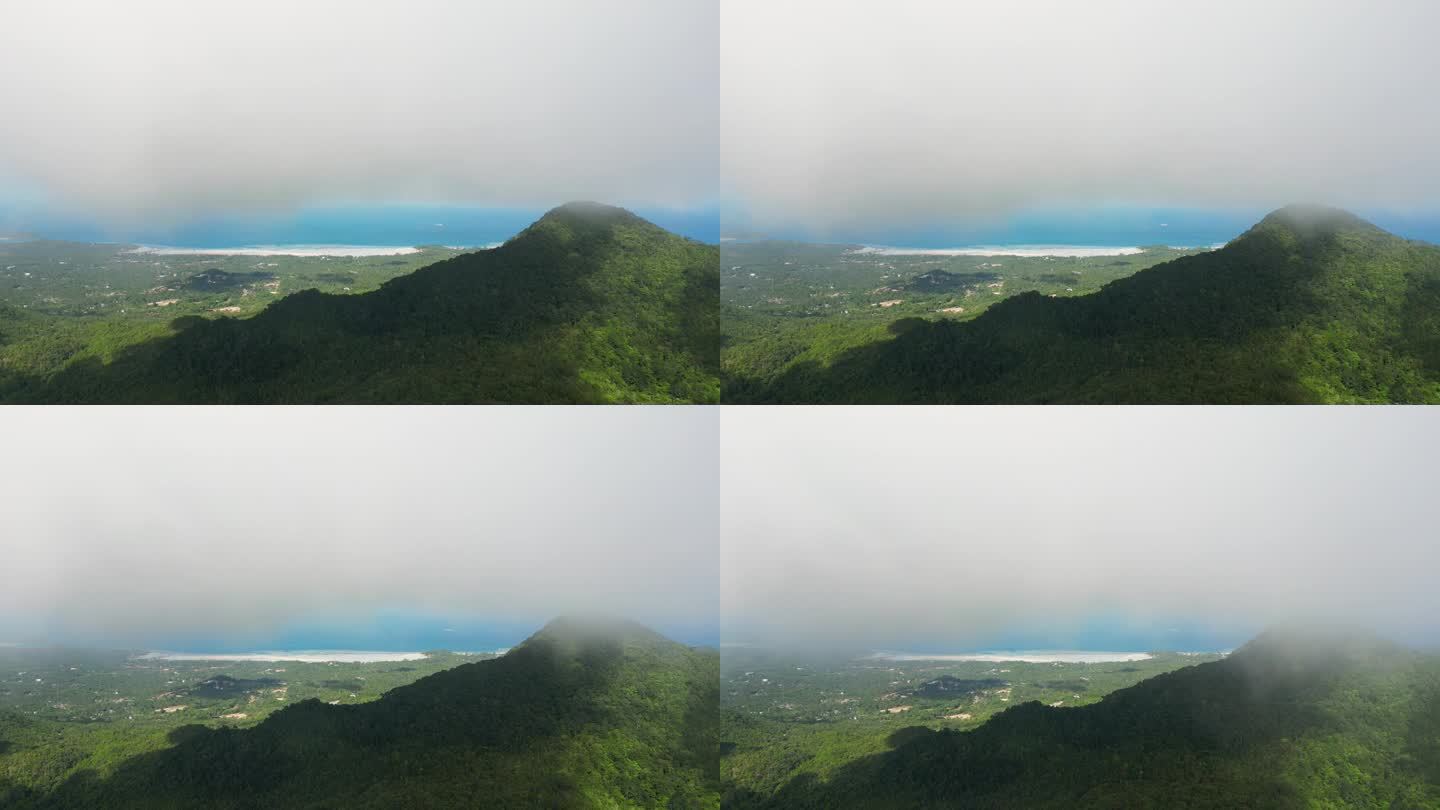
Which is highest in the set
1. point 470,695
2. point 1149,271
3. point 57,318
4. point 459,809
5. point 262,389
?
point 1149,271

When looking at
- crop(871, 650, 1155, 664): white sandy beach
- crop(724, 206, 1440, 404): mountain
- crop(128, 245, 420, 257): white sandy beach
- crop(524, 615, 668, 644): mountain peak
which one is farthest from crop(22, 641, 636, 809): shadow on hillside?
crop(128, 245, 420, 257): white sandy beach

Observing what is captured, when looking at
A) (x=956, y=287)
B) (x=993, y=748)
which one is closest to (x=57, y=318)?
(x=956, y=287)

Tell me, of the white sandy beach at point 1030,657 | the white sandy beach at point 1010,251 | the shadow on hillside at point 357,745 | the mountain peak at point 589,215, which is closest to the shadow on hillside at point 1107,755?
the white sandy beach at point 1030,657

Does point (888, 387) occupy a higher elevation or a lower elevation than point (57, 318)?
lower

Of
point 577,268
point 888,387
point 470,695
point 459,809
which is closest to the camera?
point 459,809

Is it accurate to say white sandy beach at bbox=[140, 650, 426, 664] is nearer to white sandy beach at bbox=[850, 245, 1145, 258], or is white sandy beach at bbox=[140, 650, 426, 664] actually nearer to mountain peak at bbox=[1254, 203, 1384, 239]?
white sandy beach at bbox=[850, 245, 1145, 258]

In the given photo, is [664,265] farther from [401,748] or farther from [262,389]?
[401,748]

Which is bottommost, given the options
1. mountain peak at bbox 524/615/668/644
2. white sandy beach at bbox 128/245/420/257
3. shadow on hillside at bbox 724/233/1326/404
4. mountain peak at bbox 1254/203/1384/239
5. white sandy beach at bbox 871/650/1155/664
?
white sandy beach at bbox 871/650/1155/664

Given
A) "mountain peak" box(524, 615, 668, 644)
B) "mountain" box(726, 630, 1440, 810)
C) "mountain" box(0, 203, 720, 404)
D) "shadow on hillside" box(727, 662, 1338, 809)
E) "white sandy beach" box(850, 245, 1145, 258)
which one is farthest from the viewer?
"white sandy beach" box(850, 245, 1145, 258)
